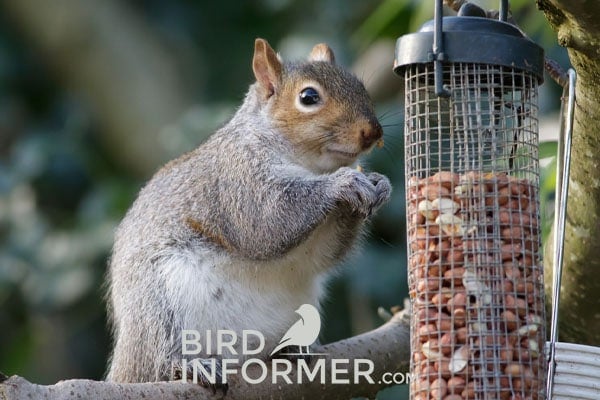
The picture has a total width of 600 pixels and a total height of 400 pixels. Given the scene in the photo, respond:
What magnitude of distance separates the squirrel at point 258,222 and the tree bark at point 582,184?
0.56m

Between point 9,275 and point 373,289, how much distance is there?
2.10 meters

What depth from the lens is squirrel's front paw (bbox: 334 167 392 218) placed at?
11.0ft

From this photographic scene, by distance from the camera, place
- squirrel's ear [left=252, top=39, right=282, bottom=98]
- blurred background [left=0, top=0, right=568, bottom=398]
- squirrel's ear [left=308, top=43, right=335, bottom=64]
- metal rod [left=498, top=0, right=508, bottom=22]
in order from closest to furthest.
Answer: metal rod [left=498, top=0, right=508, bottom=22] < squirrel's ear [left=252, top=39, right=282, bottom=98] < squirrel's ear [left=308, top=43, right=335, bottom=64] < blurred background [left=0, top=0, right=568, bottom=398]

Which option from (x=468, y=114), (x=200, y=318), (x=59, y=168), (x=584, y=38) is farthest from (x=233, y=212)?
(x=59, y=168)

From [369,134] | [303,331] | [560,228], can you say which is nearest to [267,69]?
[369,134]

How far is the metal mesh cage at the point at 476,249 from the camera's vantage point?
8.93 feet

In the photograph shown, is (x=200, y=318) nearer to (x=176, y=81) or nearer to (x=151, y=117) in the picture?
(x=151, y=117)

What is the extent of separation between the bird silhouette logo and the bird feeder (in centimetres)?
82

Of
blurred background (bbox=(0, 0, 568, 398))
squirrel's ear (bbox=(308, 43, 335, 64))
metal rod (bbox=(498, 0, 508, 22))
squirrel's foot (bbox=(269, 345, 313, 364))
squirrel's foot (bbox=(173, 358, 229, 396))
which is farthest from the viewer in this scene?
blurred background (bbox=(0, 0, 568, 398))

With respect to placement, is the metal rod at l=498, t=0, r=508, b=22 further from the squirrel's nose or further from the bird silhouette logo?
the bird silhouette logo

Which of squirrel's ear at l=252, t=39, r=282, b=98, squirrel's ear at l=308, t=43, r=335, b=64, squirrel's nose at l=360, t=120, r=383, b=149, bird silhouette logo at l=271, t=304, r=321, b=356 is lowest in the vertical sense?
bird silhouette logo at l=271, t=304, r=321, b=356

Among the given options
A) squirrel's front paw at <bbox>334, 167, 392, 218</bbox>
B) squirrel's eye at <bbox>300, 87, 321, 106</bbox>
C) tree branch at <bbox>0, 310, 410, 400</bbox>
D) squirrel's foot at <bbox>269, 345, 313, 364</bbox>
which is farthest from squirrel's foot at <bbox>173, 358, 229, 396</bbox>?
squirrel's eye at <bbox>300, 87, 321, 106</bbox>

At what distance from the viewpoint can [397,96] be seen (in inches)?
258

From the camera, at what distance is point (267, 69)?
3.78 m
